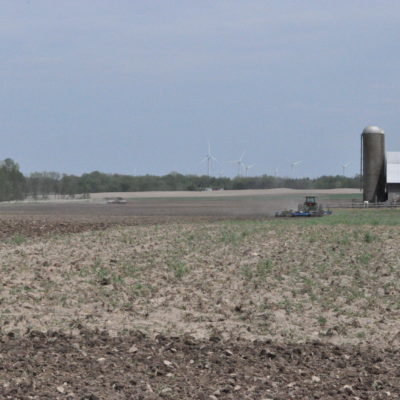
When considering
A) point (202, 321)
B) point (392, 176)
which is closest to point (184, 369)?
point (202, 321)

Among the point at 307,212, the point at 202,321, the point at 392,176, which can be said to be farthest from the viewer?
the point at 392,176

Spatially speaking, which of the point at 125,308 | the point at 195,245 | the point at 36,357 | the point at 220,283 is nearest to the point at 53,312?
the point at 125,308

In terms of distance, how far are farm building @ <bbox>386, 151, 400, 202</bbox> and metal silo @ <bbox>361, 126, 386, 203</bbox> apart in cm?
163

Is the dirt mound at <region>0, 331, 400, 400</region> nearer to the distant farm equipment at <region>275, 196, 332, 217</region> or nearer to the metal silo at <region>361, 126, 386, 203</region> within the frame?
the distant farm equipment at <region>275, 196, 332, 217</region>

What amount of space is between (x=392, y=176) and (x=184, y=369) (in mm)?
73624

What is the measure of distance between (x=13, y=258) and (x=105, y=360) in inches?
517

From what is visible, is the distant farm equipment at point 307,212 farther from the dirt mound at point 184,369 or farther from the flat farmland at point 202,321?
the dirt mound at point 184,369

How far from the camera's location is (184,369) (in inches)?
520

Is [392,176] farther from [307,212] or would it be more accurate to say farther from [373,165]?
[307,212]

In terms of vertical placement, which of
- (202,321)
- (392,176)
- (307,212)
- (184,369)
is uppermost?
(392,176)

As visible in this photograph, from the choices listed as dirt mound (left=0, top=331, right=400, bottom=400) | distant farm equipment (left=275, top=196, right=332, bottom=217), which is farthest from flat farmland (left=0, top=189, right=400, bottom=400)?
distant farm equipment (left=275, top=196, right=332, bottom=217)

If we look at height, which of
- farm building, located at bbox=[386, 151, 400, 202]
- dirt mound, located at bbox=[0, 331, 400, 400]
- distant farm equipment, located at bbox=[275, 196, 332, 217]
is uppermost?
farm building, located at bbox=[386, 151, 400, 202]

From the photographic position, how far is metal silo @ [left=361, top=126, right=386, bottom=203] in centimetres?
8600

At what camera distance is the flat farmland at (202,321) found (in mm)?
12266
